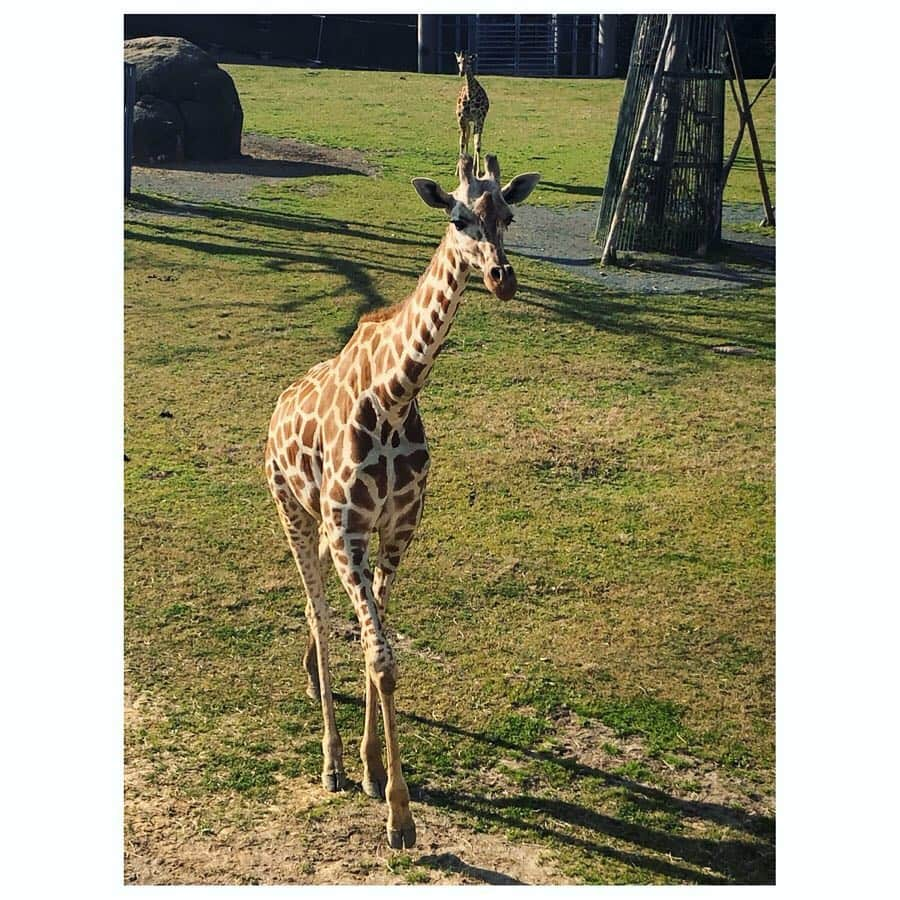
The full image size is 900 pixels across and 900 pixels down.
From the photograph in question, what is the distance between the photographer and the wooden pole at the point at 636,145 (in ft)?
53.4

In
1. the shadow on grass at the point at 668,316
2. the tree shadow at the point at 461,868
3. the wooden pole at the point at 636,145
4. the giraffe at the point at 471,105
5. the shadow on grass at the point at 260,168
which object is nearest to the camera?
the tree shadow at the point at 461,868

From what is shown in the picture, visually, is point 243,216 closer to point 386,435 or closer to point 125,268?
point 125,268

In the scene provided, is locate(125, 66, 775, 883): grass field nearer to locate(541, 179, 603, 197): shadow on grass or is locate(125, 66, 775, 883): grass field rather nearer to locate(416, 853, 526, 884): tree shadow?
locate(416, 853, 526, 884): tree shadow

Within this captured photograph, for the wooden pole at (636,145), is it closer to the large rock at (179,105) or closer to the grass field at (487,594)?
the grass field at (487,594)

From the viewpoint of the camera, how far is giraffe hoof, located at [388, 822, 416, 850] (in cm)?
610

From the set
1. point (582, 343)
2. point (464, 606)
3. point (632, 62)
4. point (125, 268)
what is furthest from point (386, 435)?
point (632, 62)

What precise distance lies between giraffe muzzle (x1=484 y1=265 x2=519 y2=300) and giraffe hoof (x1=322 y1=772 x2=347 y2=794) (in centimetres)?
265

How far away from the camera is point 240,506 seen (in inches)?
391

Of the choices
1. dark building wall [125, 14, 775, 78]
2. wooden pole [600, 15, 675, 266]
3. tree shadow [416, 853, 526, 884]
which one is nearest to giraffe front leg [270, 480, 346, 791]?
tree shadow [416, 853, 526, 884]

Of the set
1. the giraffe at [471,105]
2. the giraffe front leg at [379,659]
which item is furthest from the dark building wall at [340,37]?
the giraffe front leg at [379,659]

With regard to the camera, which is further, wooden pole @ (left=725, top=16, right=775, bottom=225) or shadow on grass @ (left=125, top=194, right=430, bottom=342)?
wooden pole @ (left=725, top=16, right=775, bottom=225)

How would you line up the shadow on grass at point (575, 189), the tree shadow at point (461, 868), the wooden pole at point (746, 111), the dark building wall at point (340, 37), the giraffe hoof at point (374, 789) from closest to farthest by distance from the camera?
the tree shadow at point (461, 868) < the giraffe hoof at point (374, 789) < the wooden pole at point (746, 111) < the shadow on grass at point (575, 189) < the dark building wall at point (340, 37)

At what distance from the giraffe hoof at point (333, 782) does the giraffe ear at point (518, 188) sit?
2.94 m

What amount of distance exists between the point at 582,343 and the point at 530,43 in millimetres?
17028
